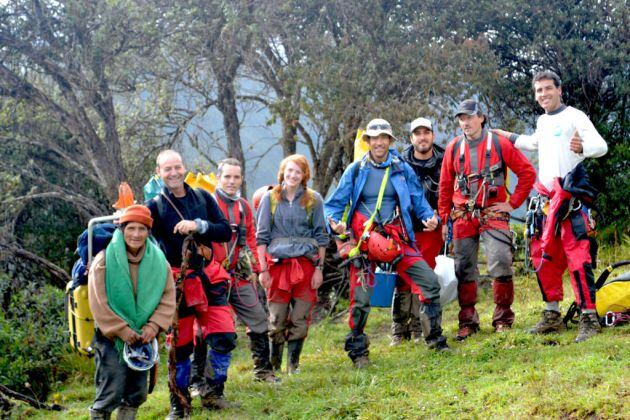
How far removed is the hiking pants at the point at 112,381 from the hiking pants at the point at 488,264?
140 inches

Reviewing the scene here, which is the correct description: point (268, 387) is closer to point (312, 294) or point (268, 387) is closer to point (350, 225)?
point (312, 294)

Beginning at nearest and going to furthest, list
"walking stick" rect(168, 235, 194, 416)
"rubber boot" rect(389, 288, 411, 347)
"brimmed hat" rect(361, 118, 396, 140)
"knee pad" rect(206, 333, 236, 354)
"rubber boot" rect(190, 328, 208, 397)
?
"walking stick" rect(168, 235, 194, 416) → "knee pad" rect(206, 333, 236, 354) → "rubber boot" rect(190, 328, 208, 397) → "brimmed hat" rect(361, 118, 396, 140) → "rubber boot" rect(389, 288, 411, 347)

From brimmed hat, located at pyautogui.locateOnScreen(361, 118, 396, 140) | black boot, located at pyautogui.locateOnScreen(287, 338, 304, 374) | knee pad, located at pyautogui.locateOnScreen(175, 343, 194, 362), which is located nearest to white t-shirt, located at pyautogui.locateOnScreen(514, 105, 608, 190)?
brimmed hat, located at pyautogui.locateOnScreen(361, 118, 396, 140)

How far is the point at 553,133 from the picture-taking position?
23.5 ft

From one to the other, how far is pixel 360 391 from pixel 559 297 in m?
2.30

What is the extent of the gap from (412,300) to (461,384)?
86.7 inches

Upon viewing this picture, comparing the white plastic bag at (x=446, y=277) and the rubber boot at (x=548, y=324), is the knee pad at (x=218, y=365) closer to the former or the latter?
the white plastic bag at (x=446, y=277)

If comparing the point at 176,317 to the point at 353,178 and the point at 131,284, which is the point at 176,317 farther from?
the point at 353,178

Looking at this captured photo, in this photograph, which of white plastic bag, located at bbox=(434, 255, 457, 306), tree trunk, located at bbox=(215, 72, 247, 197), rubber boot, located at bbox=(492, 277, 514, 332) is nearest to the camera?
rubber boot, located at bbox=(492, 277, 514, 332)

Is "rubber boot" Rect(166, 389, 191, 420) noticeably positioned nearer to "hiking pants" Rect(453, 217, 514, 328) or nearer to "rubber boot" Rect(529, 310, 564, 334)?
"hiking pants" Rect(453, 217, 514, 328)

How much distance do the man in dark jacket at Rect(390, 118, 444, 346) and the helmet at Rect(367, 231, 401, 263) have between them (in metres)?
0.91

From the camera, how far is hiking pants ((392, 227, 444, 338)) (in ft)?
26.7

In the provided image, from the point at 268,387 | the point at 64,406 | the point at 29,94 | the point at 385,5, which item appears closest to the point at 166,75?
the point at 29,94

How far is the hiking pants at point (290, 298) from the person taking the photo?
7.52 meters
